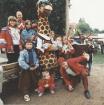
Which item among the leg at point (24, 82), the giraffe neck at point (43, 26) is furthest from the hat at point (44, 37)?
the leg at point (24, 82)

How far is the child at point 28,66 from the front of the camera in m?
8.62

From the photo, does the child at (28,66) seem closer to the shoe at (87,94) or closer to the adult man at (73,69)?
the adult man at (73,69)

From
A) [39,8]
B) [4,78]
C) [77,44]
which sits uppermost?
[39,8]

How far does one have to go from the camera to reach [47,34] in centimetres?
929

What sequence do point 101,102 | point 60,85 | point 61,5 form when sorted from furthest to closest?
point 61,5 < point 60,85 < point 101,102

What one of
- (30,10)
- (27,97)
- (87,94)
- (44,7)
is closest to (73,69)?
(87,94)

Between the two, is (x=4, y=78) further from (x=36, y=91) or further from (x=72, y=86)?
(x=72, y=86)

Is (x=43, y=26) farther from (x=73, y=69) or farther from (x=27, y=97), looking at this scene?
(x=27, y=97)

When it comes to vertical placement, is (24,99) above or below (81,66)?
below

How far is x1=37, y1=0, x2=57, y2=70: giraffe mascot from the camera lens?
903 cm

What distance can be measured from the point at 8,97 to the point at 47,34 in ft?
5.52

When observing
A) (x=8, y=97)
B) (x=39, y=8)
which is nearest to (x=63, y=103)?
(x=8, y=97)

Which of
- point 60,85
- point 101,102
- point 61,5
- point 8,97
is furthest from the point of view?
point 61,5

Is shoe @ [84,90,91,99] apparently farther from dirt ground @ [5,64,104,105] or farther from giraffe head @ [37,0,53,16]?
giraffe head @ [37,0,53,16]
